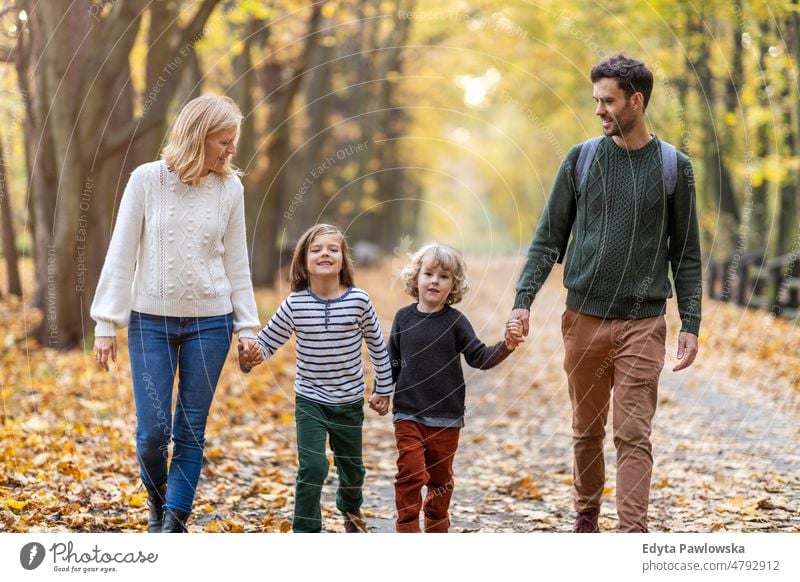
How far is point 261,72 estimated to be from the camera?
18.9 m

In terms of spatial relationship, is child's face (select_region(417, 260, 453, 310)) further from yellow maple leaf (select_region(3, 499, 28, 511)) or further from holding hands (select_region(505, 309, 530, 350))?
yellow maple leaf (select_region(3, 499, 28, 511))

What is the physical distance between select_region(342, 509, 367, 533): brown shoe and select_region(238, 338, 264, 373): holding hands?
1.05 m

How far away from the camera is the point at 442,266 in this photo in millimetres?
5141

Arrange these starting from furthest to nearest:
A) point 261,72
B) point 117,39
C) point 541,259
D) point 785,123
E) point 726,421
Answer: point 261,72
point 785,123
point 117,39
point 726,421
point 541,259

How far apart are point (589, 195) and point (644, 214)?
1.01 feet

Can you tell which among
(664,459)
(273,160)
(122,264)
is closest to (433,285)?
(122,264)

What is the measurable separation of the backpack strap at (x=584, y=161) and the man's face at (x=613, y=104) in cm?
19

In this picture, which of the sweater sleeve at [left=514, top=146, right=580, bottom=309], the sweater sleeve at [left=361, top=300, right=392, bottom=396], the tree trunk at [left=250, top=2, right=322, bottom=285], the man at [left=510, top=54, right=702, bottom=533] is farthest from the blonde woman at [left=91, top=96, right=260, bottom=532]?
the tree trunk at [left=250, top=2, right=322, bottom=285]

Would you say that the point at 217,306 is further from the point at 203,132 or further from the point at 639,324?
the point at 639,324

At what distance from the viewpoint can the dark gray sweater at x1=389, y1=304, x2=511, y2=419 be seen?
5.06 m

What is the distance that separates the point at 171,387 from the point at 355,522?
1307mm

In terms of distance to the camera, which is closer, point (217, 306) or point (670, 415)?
point (217, 306)
